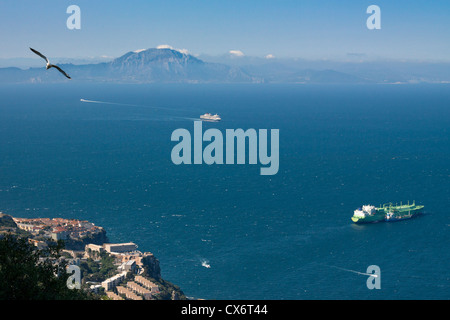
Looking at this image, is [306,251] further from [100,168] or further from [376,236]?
[100,168]

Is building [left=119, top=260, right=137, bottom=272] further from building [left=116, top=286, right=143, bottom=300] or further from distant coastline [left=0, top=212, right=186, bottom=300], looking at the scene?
building [left=116, top=286, right=143, bottom=300]

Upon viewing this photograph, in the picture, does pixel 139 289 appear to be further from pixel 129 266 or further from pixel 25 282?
pixel 25 282

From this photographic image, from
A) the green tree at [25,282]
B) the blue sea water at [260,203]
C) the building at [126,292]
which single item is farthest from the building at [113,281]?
the green tree at [25,282]

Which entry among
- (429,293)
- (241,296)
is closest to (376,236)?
(429,293)

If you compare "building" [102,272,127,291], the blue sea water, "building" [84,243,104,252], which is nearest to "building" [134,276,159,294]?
"building" [102,272,127,291]

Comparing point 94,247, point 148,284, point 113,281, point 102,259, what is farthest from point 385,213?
point 113,281
